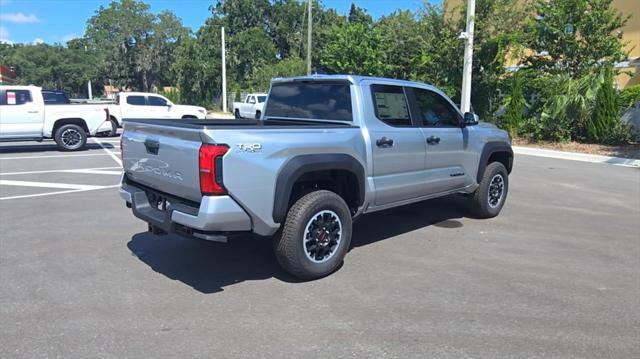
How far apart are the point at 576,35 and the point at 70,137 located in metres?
17.5

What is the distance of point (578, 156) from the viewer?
1539cm

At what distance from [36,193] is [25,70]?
3569 inches

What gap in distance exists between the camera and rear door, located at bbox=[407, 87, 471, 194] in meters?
6.04

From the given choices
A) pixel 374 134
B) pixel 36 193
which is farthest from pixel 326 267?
pixel 36 193

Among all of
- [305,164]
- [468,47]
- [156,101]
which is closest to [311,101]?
[305,164]

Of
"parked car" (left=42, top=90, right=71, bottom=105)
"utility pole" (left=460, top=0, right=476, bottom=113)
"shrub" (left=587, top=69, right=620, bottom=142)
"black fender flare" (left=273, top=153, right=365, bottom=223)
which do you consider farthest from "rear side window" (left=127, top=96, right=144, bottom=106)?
"black fender flare" (left=273, top=153, right=365, bottom=223)

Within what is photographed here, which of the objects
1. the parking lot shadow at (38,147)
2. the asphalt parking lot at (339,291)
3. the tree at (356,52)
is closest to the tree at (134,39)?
the tree at (356,52)

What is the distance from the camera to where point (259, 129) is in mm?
4254

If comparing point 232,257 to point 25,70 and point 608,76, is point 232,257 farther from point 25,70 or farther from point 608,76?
point 25,70

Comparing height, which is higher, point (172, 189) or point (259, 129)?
point (259, 129)

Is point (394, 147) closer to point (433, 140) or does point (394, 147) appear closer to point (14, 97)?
point (433, 140)

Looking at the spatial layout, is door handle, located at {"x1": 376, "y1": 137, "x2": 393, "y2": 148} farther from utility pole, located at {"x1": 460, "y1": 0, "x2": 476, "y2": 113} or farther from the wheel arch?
utility pole, located at {"x1": 460, "y1": 0, "x2": 476, "y2": 113}

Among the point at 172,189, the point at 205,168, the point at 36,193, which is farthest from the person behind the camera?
the point at 36,193

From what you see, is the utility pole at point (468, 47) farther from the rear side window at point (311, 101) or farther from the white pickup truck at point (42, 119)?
the rear side window at point (311, 101)
